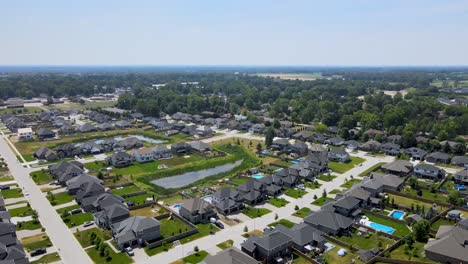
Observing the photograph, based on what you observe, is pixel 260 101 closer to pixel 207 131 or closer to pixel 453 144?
pixel 207 131

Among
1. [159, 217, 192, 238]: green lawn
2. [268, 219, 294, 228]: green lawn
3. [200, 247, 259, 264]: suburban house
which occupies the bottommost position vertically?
[159, 217, 192, 238]: green lawn

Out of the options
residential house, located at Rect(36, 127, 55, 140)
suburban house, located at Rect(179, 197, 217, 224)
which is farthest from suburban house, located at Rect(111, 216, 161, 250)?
residential house, located at Rect(36, 127, 55, 140)

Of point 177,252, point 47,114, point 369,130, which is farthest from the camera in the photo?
point 47,114

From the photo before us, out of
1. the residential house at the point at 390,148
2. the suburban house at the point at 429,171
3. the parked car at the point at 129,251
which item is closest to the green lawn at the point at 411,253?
the suburban house at the point at 429,171

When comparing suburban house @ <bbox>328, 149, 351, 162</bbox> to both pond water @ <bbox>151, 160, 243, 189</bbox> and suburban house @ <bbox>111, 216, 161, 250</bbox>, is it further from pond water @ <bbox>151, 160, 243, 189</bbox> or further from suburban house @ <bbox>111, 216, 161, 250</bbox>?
suburban house @ <bbox>111, 216, 161, 250</bbox>

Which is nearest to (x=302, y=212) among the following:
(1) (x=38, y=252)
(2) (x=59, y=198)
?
(1) (x=38, y=252)

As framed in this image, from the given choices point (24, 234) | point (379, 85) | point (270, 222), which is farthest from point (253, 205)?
point (379, 85)
